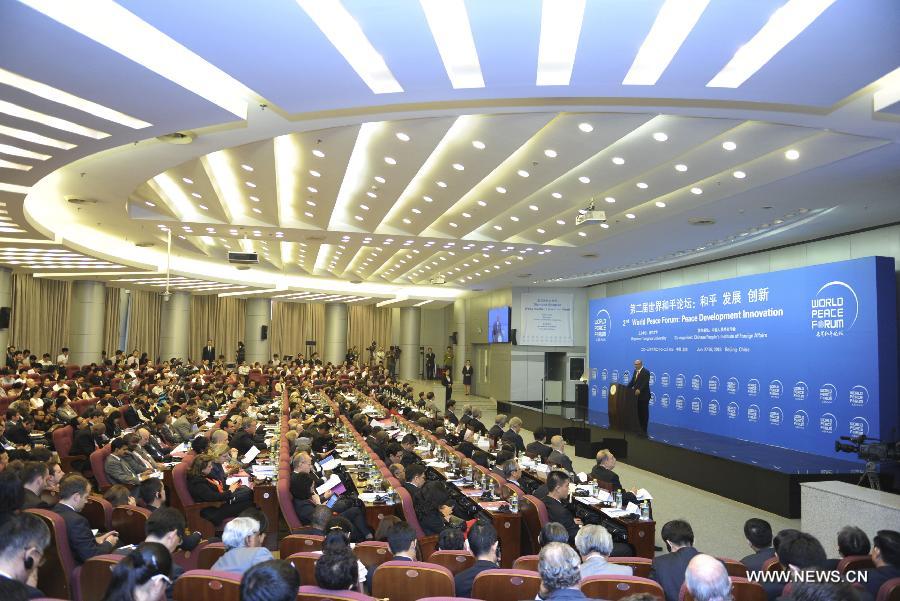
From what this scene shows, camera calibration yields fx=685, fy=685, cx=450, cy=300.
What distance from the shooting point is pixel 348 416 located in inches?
540

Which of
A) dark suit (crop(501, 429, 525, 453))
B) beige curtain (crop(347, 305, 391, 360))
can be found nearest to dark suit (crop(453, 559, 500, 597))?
dark suit (crop(501, 429, 525, 453))

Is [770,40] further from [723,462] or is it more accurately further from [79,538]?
[723,462]

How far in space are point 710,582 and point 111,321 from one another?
26821 millimetres

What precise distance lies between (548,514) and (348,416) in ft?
26.2

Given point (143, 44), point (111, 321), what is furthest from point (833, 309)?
point (111, 321)

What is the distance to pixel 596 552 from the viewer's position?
165 inches

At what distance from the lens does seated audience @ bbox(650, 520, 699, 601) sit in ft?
13.7

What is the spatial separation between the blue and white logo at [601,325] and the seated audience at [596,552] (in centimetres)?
1569

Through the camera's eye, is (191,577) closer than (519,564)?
Yes

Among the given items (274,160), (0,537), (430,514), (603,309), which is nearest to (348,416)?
(274,160)

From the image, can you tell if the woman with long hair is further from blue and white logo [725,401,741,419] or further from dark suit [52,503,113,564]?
blue and white logo [725,401,741,419]

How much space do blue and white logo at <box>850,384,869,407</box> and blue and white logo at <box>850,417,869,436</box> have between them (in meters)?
0.24

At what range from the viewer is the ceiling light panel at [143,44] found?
165 inches

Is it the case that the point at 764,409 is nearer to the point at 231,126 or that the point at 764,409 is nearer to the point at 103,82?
the point at 231,126
